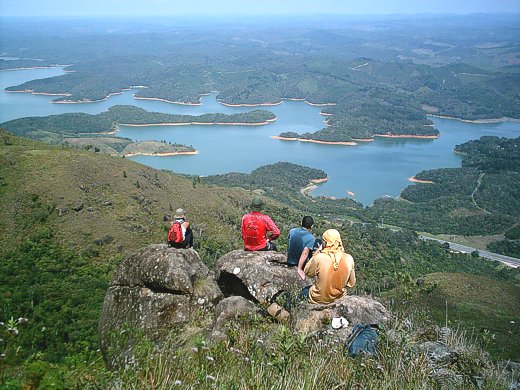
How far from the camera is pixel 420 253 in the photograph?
142ft

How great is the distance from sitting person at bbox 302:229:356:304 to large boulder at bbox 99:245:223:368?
5.93ft

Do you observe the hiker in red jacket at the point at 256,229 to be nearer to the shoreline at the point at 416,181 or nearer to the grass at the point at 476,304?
the grass at the point at 476,304

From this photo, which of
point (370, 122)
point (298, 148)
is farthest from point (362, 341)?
point (370, 122)

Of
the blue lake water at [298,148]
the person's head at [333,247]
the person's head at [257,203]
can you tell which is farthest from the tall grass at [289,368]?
the blue lake water at [298,148]

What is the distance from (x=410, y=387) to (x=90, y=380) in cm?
242

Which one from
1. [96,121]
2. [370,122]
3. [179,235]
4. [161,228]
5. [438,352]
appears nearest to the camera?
[438,352]

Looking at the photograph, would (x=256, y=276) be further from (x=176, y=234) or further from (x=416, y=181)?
(x=416, y=181)

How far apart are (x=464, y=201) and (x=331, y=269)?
69726 mm

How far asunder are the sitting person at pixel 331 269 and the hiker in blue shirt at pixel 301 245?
35.4 inches

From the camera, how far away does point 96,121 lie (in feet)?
350

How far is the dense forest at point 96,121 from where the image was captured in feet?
302

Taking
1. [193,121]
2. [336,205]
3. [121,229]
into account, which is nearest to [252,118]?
[193,121]

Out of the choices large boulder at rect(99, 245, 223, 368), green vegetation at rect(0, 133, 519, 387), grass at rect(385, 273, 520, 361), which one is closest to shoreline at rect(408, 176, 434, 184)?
Result: green vegetation at rect(0, 133, 519, 387)

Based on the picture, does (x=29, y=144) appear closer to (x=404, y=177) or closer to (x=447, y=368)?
(x=447, y=368)
